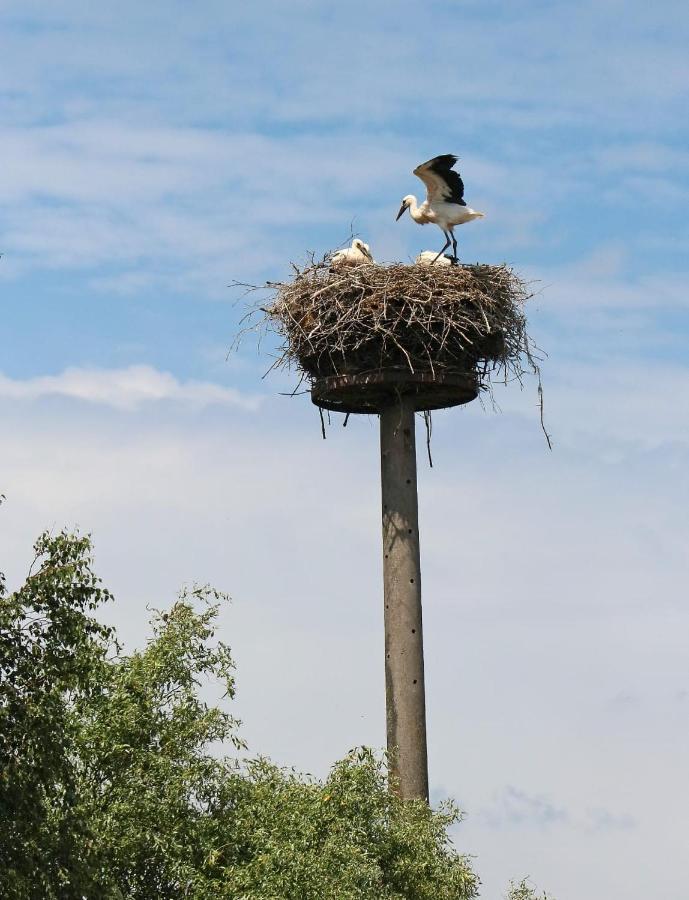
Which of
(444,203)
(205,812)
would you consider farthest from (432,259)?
(205,812)

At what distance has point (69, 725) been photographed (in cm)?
1750

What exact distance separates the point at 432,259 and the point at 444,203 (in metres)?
0.83

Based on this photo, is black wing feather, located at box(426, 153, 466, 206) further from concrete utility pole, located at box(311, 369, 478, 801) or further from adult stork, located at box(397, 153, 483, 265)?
concrete utility pole, located at box(311, 369, 478, 801)

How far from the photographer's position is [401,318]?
21.2 metres

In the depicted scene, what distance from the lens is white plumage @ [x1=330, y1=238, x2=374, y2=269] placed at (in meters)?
22.1

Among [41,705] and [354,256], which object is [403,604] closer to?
[354,256]

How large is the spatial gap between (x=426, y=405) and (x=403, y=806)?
620 cm

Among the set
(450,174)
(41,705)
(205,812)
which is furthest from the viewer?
(450,174)

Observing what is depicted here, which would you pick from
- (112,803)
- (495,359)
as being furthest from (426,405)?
(112,803)

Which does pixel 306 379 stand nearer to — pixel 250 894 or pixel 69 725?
pixel 69 725

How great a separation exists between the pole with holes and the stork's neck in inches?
101

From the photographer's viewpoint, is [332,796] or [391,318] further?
[391,318]

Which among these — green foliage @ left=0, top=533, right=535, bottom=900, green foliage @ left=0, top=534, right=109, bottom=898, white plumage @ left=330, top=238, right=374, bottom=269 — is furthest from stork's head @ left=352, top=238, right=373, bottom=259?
green foliage @ left=0, top=534, right=109, bottom=898

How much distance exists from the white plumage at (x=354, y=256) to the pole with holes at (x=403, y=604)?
1885 millimetres
